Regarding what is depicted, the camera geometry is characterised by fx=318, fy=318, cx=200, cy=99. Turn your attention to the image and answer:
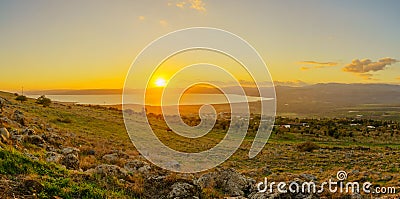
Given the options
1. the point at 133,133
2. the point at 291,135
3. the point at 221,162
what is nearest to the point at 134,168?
the point at 221,162

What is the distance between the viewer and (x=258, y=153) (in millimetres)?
33531

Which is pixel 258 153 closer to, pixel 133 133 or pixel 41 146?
pixel 133 133

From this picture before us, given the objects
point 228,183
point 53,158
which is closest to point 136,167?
point 53,158

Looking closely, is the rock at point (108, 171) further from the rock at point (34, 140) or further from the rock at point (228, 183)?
the rock at point (34, 140)

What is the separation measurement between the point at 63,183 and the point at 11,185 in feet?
4.59

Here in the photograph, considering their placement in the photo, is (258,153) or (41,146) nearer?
(41,146)

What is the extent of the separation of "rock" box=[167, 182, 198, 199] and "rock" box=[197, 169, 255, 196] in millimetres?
1121

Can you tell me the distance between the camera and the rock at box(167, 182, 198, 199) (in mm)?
11734

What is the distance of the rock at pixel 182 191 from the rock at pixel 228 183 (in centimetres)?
112

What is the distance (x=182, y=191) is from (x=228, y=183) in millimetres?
2714

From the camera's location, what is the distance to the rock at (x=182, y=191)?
1173cm

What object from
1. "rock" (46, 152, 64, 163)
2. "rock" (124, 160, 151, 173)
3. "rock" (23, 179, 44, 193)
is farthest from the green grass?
"rock" (124, 160, 151, 173)

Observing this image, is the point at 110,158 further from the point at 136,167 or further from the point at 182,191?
the point at 182,191

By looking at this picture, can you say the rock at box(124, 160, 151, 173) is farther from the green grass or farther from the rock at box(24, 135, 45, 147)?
the rock at box(24, 135, 45, 147)
